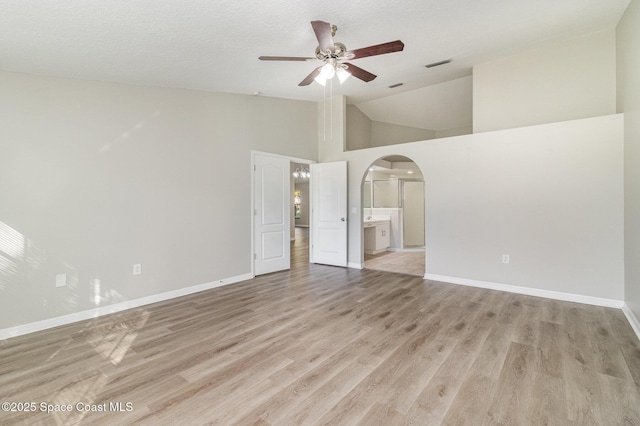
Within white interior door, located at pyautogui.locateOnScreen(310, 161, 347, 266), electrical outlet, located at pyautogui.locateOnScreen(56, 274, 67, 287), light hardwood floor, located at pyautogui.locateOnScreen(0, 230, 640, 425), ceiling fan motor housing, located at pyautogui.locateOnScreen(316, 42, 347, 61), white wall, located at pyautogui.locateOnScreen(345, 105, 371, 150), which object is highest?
white wall, located at pyautogui.locateOnScreen(345, 105, 371, 150)

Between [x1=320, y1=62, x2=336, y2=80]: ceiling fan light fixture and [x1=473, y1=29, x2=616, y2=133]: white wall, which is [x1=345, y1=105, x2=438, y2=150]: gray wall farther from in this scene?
[x1=320, y1=62, x2=336, y2=80]: ceiling fan light fixture

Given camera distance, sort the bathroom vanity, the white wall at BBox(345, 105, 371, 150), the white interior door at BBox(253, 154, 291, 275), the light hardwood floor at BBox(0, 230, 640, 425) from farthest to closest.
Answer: the bathroom vanity
the white wall at BBox(345, 105, 371, 150)
the white interior door at BBox(253, 154, 291, 275)
the light hardwood floor at BBox(0, 230, 640, 425)

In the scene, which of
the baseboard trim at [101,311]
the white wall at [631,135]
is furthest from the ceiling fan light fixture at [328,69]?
the baseboard trim at [101,311]

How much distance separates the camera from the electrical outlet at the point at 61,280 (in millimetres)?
3022

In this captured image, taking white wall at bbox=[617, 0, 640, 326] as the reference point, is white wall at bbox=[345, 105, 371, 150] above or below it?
above

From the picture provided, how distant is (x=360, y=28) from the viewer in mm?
3041

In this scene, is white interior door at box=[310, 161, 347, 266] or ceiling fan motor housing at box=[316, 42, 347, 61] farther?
white interior door at box=[310, 161, 347, 266]

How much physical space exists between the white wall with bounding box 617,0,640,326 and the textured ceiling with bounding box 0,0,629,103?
280 millimetres

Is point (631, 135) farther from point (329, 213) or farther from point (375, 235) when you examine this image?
point (375, 235)

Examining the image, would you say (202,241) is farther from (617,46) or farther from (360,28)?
(617,46)

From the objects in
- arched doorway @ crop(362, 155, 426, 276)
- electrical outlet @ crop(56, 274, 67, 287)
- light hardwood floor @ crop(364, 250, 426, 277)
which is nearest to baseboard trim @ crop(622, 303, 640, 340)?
light hardwood floor @ crop(364, 250, 426, 277)

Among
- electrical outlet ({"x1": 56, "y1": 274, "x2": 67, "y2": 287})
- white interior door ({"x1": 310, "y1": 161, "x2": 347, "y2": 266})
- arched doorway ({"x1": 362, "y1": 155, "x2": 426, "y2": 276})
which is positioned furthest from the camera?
arched doorway ({"x1": 362, "y1": 155, "x2": 426, "y2": 276})

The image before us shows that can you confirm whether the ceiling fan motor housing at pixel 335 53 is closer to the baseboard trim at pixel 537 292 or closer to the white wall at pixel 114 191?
the white wall at pixel 114 191

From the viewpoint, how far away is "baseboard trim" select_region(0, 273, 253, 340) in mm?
2801
